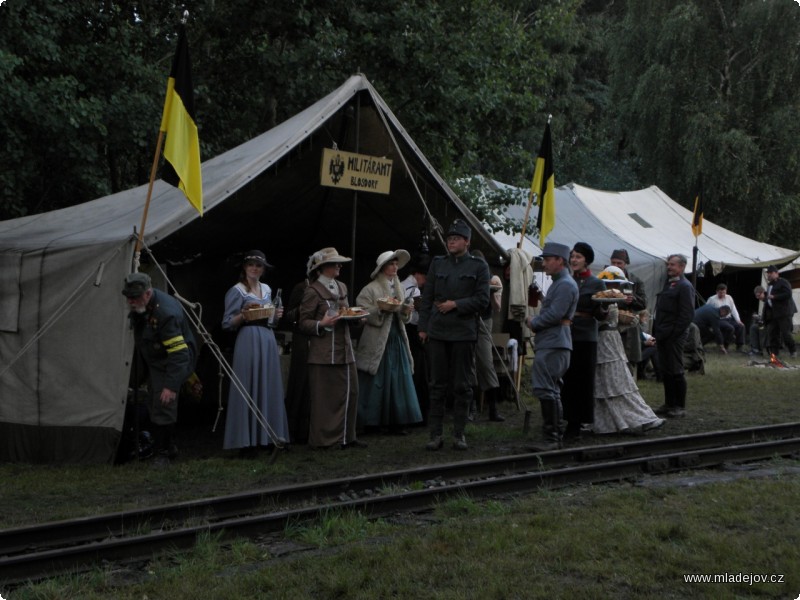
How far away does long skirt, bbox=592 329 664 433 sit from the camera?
9312 mm

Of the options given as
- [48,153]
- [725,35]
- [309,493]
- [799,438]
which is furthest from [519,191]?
[725,35]

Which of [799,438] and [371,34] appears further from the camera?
[371,34]

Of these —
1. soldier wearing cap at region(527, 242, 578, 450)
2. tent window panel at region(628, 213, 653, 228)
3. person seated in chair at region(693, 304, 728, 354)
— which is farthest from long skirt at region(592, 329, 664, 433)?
tent window panel at region(628, 213, 653, 228)

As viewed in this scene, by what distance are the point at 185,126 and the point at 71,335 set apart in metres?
1.98

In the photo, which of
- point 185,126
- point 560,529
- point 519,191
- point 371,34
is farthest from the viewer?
point 519,191

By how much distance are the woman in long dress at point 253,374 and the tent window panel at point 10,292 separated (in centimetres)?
182

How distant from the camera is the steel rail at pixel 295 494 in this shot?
5.45 metres

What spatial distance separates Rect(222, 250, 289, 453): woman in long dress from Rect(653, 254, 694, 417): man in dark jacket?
4.37 meters

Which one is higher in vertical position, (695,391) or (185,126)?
(185,126)

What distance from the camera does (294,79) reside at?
50.1 feet

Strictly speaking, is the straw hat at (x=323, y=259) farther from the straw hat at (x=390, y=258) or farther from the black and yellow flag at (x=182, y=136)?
the black and yellow flag at (x=182, y=136)

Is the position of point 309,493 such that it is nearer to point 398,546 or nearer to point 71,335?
point 398,546

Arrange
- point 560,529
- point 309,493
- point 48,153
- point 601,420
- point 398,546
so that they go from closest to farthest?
point 398,546 < point 560,529 < point 309,493 < point 601,420 < point 48,153

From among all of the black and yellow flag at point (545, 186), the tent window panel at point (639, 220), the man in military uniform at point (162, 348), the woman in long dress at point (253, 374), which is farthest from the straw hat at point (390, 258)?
the tent window panel at point (639, 220)
